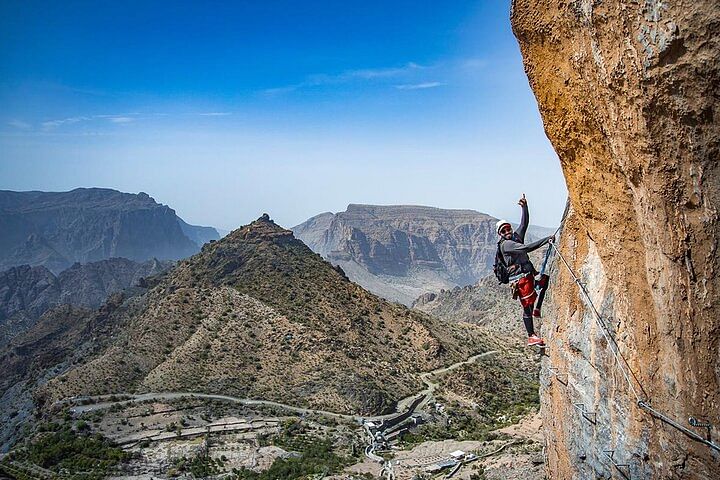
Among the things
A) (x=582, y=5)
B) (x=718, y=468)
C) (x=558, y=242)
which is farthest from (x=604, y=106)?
(x=718, y=468)

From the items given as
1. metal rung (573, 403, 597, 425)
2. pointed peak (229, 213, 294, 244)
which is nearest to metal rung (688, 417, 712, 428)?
metal rung (573, 403, 597, 425)

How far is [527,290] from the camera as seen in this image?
1052 cm

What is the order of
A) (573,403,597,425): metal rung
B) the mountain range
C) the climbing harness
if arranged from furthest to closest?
the mountain range, (573,403,597,425): metal rung, the climbing harness

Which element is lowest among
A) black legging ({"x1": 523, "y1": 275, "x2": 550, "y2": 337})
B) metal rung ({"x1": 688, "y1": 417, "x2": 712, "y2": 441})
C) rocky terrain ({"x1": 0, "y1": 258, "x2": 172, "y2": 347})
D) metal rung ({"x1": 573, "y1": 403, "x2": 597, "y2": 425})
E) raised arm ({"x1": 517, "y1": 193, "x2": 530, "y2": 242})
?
rocky terrain ({"x1": 0, "y1": 258, "x2": 172, "y2": 347})

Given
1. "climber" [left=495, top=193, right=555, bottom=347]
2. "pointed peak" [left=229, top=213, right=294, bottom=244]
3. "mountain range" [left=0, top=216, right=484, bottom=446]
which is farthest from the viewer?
"pointed peak" [left=229, top=213, right=294, bottom=244]

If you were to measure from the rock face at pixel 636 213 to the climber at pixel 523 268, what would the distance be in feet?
3.23

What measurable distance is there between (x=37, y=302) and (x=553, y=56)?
204062mm

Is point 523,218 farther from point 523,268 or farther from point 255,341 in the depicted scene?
point 255,341

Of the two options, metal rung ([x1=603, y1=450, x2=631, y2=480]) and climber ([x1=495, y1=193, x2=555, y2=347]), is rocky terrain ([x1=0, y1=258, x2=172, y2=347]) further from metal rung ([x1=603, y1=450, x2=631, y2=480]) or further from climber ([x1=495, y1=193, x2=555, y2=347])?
metal rung ([x1=603, y1=450, x2=631, y2=480])

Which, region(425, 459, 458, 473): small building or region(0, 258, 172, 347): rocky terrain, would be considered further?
region(0, 258, 172, 347): rocky terrain

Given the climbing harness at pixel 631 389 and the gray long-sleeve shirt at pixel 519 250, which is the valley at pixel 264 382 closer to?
the gray long-sleeve shirt at pixel 519 250

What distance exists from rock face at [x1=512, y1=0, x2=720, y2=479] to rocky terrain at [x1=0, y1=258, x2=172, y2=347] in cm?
17828

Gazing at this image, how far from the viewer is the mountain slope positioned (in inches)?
2349

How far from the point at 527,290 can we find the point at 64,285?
8167 inches
